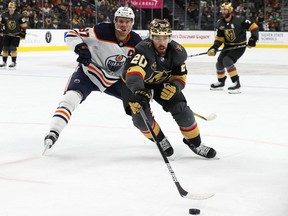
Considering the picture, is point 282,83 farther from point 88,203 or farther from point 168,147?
point 88,203

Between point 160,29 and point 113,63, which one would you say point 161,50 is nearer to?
point 160,29

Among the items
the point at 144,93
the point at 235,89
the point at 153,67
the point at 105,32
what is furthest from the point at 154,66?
the point at 235,89

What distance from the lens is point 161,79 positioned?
3.56 m

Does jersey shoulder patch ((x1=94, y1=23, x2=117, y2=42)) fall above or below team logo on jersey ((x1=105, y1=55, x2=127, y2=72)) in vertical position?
above

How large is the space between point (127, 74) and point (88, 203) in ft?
3.08

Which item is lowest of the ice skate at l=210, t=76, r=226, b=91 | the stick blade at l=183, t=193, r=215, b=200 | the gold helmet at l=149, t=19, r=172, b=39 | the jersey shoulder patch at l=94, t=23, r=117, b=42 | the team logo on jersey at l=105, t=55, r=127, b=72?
the ice skate at l=210, t=76, r=226, b=91

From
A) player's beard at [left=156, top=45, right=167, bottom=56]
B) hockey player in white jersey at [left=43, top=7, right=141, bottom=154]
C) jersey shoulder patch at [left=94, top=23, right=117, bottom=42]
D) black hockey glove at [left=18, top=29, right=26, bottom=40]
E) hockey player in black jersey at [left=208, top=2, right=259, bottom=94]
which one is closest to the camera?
player's beard at [left=156, top=45, right=167, bottom=56]

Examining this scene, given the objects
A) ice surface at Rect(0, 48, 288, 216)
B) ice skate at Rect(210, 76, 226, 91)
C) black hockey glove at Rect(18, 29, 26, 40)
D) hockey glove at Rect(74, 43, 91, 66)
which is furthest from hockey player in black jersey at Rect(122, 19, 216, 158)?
black hockey glove at Rect(18, 29, 26, 40)

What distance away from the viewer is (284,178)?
10.2 feet

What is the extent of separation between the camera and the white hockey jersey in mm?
3990

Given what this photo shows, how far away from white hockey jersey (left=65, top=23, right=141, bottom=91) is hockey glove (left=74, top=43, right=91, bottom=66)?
70 mm

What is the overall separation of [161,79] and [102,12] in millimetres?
14207

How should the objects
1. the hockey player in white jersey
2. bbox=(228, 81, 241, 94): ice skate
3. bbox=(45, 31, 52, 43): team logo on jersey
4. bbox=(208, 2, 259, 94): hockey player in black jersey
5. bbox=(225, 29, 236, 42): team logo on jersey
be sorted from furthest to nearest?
bbox=(45, 31, 52, 43): team logo on jersey < bbox=(225, 29, 236, 42): team logo on jersey < bbox=(208, 2, 259, 94): hockey player in black jersey < bbox=(228, 81, 241, 94): ice skate < the hockey player in white jersey

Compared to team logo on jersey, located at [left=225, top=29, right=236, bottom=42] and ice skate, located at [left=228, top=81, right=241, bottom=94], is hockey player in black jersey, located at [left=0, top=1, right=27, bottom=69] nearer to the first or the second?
team logo on jersey, located at [left=225, top=29, right=236, bottom=42]
